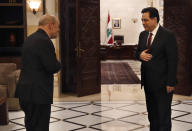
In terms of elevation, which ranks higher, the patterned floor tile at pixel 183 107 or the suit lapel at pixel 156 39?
the suit lapel at pixel 156 39

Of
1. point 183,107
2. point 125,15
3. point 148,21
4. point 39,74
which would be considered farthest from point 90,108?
point 125,15

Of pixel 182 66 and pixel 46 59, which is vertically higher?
pixel 46 59

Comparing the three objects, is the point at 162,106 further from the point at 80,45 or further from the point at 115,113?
the point at 80,45

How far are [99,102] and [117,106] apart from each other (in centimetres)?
49

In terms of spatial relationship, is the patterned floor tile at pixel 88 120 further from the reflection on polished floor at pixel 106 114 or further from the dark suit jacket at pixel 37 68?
the dark suit jacket at pixel 37 68

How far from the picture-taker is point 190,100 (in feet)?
22.6

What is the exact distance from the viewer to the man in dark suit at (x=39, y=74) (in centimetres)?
311

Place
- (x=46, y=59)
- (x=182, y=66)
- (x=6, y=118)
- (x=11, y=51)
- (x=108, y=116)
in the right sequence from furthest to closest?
Result: (x=11, y=51)
(x=182, y=66)
(x=108, y=116)
(x=6, y=118)
(x=46, y=59)

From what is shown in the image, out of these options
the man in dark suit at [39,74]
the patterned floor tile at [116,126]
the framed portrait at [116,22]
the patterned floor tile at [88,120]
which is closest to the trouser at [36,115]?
the man in dark suit at [39,74]

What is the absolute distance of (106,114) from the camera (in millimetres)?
5875

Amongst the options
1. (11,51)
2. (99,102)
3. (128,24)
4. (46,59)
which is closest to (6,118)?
(99,102)

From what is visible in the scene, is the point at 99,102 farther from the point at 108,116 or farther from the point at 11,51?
the point at 11,51

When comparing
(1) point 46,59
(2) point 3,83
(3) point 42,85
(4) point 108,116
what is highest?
(1) point 46,59

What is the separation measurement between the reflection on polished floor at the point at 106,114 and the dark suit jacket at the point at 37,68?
1.95m
